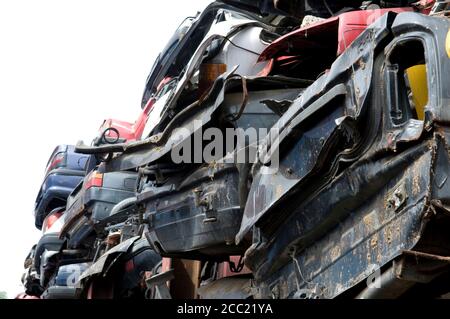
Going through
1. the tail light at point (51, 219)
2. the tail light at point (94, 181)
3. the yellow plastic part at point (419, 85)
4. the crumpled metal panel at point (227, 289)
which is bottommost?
the crumpled metal panel at point (227, 289)

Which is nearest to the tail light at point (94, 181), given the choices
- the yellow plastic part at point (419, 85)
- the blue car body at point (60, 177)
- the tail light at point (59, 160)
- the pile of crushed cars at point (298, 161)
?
the pile of crushed cars at point (298, 161)

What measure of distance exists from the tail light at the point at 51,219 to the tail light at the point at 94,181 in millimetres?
2663

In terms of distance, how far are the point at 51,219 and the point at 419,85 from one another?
1117cm

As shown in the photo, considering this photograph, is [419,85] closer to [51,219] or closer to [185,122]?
[185,122]

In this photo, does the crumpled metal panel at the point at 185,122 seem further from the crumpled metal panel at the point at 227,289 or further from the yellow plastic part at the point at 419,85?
the yellow plastic part at the point at 419,85

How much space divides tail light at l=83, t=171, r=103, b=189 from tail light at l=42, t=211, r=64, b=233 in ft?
8.74

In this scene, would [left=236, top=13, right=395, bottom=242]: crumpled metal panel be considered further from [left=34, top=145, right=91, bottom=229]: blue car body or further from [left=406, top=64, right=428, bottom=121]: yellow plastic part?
[left=34, top=145, right=91, bottom=229]: blue car body

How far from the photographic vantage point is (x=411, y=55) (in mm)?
4633

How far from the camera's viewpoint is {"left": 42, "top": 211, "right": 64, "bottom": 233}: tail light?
1501 cm

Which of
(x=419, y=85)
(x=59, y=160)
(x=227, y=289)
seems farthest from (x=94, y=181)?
(x=419, y=85)

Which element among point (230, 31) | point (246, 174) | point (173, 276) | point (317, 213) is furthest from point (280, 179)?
point (173, 276)

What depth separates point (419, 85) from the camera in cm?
473

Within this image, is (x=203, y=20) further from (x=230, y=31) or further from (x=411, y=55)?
(x=411, y=55)

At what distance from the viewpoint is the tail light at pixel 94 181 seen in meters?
12.2
